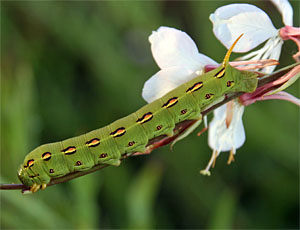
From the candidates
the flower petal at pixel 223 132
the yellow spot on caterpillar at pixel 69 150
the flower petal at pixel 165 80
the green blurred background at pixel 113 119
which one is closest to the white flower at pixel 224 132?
the flower petal at pixel 223 132

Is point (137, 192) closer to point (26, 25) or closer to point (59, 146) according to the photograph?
point (59, 146)

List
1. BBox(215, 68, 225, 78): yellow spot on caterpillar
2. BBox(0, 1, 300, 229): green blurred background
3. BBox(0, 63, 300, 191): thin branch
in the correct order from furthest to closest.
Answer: BBox(0, 1, 300, 229): green blurred background, BBox(215, 68, 225, 78): yellow spot on caterpillar, BBox(0, 63, 300, 191): thin branch

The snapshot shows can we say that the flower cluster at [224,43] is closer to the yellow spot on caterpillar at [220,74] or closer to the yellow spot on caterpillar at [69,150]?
the yellow spot on caterpillar at [220,74]

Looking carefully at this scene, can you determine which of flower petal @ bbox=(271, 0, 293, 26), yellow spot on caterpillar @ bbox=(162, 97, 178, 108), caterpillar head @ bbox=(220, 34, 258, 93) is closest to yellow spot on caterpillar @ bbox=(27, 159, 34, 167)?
yellow spot on caterpillar @ bbox=(162, 97, 178, 108)

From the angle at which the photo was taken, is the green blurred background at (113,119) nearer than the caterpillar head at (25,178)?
No

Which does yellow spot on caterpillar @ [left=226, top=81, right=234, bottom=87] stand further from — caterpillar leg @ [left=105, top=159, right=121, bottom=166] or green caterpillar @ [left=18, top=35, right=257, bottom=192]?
caterpillar leg @ [left=105, top=159, right=121, bottom=166]

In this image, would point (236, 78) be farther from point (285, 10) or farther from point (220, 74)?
point (285, 10)
